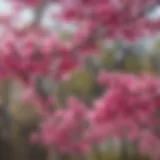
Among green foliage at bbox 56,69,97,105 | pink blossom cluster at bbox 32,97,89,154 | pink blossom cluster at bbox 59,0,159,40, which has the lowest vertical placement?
pink blossom cluster at bbox 32,97,89,154

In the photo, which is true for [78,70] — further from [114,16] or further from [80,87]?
[114,16]

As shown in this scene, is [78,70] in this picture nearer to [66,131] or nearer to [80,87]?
[80,87]

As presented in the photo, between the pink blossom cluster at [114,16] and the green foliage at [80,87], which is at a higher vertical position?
the pink blossom cluster at [114,16]

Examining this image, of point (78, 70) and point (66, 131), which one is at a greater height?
point (78, 70)

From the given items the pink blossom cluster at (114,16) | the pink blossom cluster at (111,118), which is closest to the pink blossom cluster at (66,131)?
the pink blossom cluster at (111,118)

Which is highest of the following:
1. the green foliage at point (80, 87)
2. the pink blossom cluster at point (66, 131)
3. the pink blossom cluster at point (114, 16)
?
the pink blossom cluster at point (114, 16)

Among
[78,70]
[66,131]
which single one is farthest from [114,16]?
[66,131]

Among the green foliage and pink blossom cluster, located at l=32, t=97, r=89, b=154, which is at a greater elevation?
the green foliage

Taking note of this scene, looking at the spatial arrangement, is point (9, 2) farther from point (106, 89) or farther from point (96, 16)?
point (106, 89)

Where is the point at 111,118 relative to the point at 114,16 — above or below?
below

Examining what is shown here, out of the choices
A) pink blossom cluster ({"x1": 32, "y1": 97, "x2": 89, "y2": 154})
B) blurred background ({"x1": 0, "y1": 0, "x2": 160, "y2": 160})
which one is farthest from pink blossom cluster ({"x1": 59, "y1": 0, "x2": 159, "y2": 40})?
pink blossom cluster ({"x1": 32, "y1": 97, "x2": 89, "y2": 154})

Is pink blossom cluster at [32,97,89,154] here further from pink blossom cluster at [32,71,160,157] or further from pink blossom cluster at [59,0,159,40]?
pink blossom cluster at [59,0,159,40]

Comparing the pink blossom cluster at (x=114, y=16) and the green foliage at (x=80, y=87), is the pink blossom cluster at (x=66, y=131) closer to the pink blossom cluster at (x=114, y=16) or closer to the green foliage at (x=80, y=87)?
the green foliage at (x=80, y=87)

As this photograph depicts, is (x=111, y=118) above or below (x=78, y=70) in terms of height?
below
